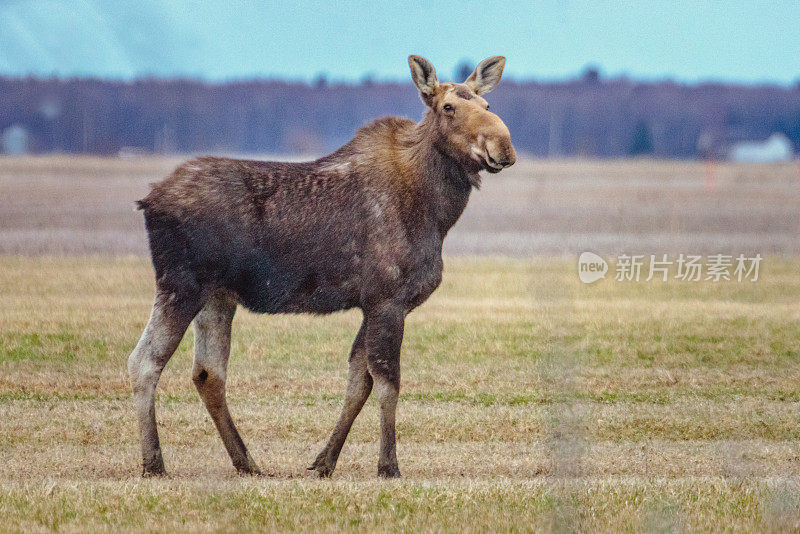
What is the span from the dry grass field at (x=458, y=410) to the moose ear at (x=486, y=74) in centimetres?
323

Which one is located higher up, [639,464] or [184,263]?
[184,263]

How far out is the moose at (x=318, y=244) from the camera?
8.96 metres

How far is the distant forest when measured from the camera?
62.7 m

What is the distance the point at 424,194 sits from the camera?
936cm

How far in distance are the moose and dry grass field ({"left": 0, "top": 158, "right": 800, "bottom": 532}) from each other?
83 cm

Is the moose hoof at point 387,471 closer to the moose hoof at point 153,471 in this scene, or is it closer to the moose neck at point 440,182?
the moose hoof at point 153,471

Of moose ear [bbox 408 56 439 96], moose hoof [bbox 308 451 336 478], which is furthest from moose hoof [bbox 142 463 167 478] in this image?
moose ear [bbox 408 56 439 96]

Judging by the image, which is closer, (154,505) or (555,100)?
(154,505)

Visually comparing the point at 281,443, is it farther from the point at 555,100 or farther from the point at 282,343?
the point at 555,100

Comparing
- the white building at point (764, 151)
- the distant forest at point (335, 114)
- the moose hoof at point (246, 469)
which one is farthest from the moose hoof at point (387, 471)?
the white building at point (764, 151)

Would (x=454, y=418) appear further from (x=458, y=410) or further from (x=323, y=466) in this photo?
(x=323, y=466)

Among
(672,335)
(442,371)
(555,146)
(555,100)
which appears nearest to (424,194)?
(442,371)

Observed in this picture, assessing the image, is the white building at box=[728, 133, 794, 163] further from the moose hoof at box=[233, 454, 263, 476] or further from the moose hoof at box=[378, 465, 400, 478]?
the moose hoof at box=[233, 454, 263, 476]

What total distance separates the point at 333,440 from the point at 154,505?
188cm
